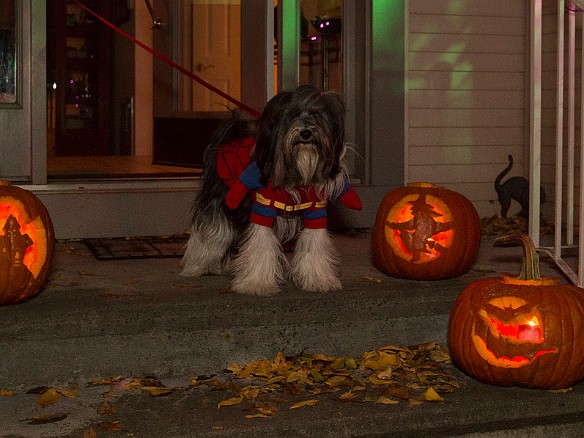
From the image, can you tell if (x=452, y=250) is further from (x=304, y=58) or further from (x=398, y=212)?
(x=304, y=58)

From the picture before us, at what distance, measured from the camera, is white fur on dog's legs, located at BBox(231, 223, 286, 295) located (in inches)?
185

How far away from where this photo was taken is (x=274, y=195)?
4.76m

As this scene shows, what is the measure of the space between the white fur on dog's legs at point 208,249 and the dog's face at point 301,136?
27.5 inches

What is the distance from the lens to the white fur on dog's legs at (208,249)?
5234 millimetres

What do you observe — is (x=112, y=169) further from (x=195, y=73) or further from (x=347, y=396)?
(x=347, y=396)

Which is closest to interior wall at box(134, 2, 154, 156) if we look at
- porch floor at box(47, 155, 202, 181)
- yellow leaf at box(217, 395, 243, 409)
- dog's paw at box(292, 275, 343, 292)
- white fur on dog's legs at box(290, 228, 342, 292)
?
porch floor at box(47, 155, 202, 181)

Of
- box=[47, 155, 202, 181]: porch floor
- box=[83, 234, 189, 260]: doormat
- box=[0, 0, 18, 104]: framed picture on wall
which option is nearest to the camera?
box=[83, 234, 189, 260]: doormat

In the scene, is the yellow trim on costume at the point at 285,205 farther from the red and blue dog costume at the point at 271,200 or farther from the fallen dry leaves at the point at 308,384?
the fallen dry leaves at the point at 308,384

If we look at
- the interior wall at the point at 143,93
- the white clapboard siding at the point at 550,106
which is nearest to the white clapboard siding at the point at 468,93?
the white clapboard siding at the point at 550,106

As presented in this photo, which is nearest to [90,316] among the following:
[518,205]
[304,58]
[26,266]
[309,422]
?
[26,266]

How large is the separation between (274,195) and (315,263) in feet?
1.30

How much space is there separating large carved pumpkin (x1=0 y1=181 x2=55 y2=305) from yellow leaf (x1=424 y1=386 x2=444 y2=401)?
1818 mm

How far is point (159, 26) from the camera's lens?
10641mm

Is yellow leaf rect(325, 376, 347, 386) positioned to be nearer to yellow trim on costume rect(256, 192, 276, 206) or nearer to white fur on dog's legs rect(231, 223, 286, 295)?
white fur on dog's legs rect(231, 223, 286, 295)
